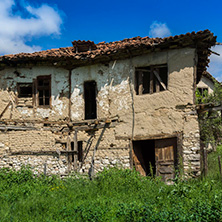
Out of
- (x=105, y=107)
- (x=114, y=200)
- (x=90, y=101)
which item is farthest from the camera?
(x=90, y=101)

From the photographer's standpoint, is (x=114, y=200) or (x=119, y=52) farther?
(x=119, y=52)

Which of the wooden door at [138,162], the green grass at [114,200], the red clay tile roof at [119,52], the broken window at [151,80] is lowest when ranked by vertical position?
the green grass at [114,200]

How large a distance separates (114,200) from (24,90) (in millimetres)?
7785

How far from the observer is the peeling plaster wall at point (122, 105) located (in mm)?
10398

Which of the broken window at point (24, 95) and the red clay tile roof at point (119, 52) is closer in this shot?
the red clay tile roof at point (119, 52)

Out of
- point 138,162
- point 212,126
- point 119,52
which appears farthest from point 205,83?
point 138,162

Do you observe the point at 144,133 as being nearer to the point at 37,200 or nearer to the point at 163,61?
the point at 163,61

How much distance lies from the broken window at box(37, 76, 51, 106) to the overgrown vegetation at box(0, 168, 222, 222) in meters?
3.90

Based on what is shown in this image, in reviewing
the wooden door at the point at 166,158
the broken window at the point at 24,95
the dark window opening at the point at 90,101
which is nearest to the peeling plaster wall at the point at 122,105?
the broken window at the point at 24,95

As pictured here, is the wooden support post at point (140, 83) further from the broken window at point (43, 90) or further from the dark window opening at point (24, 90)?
the dark window opening at point (24, 90)

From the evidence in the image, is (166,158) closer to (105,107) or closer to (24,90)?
(105,107)

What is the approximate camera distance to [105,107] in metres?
11.9

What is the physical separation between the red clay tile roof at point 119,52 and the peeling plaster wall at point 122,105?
0.28 meters

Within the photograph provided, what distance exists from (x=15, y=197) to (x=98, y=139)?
14.1 feet
